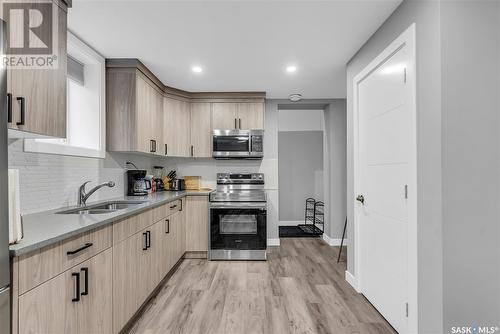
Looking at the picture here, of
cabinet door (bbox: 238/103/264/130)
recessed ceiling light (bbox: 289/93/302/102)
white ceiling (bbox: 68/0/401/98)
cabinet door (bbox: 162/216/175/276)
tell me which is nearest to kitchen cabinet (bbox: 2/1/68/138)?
white ceiling (bbox: 68/0/401/98)

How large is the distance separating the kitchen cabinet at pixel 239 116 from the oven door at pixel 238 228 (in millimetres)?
1229

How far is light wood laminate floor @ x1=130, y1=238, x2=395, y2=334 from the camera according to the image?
204 centimetres

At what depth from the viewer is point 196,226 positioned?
144 inches

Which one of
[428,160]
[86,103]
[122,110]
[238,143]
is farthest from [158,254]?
[428,160]

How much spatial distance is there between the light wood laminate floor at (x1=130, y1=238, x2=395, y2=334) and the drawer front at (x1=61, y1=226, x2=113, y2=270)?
2.77ft

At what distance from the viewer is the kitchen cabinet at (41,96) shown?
4.31 ft

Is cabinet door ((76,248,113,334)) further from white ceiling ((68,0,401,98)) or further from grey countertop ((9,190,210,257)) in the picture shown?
white ceiling ((68,0,401,98))

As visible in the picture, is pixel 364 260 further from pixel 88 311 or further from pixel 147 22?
pixel 147 22

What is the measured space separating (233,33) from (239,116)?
1.80m

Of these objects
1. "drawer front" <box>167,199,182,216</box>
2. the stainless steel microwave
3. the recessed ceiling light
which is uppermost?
the recessed ceiling light

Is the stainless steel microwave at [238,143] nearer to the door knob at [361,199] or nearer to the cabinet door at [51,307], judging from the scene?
A: the door knob at [361,199]

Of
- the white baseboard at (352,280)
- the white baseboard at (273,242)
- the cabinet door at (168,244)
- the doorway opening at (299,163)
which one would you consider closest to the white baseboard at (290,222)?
the doorway opening at (299,163)

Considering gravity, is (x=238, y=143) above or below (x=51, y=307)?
above

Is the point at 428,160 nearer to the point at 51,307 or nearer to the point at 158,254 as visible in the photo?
the point at 51,307
